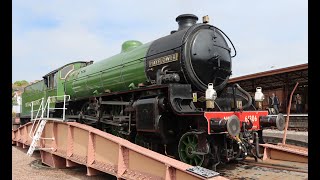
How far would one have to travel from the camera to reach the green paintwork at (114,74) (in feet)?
26.0

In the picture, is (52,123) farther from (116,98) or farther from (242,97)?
(242,97)

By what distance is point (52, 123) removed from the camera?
834cm

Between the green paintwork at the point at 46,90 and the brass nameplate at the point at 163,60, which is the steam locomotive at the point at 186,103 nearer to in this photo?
the brass nameplate at the point at 163,60

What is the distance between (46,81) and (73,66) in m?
1.49

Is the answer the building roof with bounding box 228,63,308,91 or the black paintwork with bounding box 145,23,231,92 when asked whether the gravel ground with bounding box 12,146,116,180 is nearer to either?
the black paintwork with bounding box 145,23,231,92

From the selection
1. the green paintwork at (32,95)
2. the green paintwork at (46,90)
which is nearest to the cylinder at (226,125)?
the green paintwork at (46,90)

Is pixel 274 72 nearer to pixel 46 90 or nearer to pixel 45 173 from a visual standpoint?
pixel 46 90

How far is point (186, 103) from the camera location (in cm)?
636

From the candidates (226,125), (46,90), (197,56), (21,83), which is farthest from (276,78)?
(21,83)

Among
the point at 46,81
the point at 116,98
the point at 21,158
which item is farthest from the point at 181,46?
the point at 46,81

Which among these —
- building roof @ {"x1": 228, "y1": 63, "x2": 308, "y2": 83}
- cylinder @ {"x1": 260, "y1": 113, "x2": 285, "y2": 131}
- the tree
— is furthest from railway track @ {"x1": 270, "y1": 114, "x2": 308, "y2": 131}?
the tree

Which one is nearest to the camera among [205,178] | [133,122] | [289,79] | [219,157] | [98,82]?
[205,178]

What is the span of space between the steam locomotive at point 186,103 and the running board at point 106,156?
0.91 metres

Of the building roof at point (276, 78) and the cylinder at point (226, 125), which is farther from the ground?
the building roof at point (276, 78)
